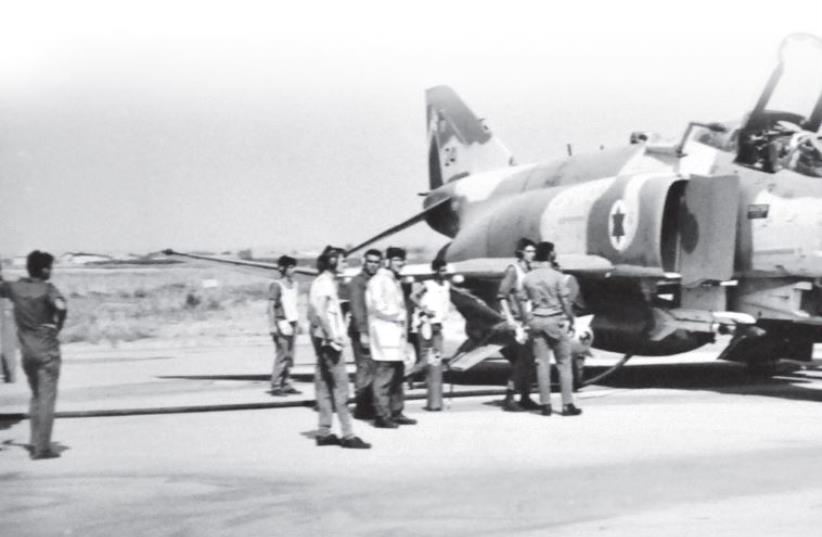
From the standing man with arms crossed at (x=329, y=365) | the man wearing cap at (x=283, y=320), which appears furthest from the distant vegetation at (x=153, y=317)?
the standing man with arms crossed at (x=329, y=365)

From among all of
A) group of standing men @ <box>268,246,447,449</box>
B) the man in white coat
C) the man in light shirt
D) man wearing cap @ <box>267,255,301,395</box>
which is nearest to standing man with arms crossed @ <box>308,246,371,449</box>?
group of standing men @ <box>268,246,447,449</box>

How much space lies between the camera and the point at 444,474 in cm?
703

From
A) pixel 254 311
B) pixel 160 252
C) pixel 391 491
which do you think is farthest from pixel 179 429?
pixel 254 311

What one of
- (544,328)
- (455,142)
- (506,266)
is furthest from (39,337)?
(455,142)

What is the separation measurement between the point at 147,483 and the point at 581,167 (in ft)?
29.0

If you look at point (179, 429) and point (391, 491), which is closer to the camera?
point (391, 491)

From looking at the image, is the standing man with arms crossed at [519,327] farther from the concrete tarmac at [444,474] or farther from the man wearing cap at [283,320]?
the man wearing cap at [283,320]

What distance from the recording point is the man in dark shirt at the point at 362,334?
964cm

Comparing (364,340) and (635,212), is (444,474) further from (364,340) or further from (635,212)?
(635,212)

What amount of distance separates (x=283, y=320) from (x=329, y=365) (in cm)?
429

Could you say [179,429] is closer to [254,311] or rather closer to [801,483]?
[801,483]

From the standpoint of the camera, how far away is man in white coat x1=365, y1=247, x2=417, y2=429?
928cm

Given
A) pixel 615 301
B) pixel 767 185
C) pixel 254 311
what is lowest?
pixel 254 311

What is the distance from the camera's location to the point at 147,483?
6.82 meters
